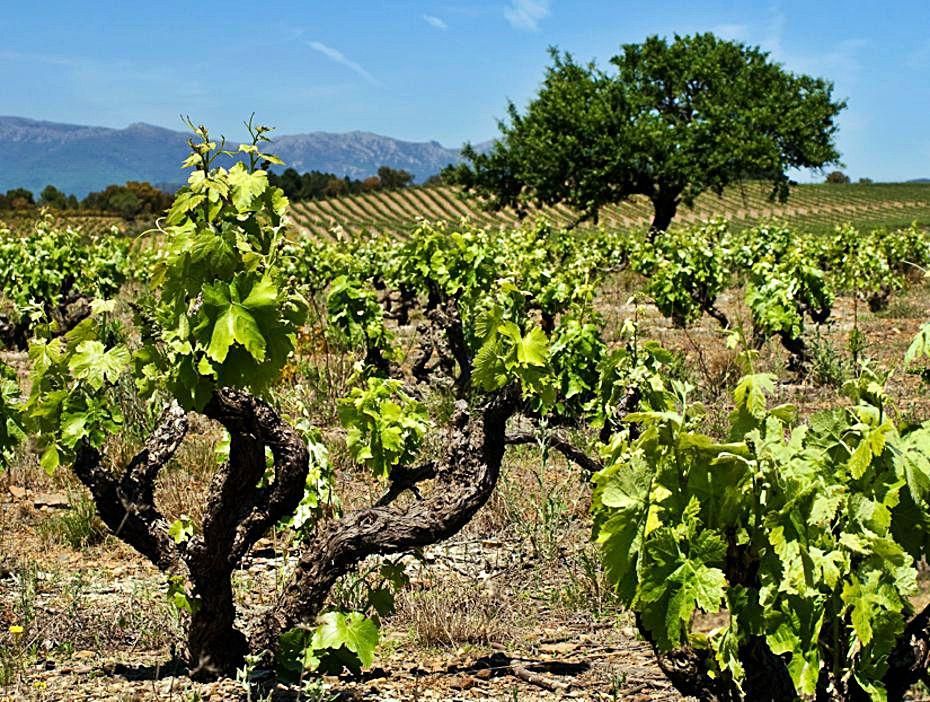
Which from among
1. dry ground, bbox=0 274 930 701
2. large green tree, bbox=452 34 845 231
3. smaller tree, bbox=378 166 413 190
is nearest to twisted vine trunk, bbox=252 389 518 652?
Answer: dry ground, bbox=0 274 930 701

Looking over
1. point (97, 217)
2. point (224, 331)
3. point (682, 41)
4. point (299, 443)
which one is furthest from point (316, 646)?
point (97, 217)

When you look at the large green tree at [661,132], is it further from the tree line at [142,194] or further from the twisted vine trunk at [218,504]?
the tree line at [142,194]

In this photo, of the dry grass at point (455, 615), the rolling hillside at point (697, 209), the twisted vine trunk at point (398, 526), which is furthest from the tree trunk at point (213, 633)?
the rolling hillside at point (697, 209)

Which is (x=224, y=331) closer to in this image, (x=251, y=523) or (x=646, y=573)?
(x=251, y=523)

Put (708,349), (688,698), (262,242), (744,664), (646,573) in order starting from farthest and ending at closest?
1. (708,349)
2. (688,698)
3. (262,242)
4. (744,664)
5. (646,573)

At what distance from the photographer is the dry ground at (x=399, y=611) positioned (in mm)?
3613

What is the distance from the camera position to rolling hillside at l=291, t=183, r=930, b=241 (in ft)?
189

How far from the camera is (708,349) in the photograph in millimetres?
11719

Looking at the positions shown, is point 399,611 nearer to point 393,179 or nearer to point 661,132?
point 661,132

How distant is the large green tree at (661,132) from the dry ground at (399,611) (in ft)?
76.0

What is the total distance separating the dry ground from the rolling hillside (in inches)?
1888

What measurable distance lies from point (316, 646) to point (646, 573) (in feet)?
4.98

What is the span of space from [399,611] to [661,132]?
25458 millimetres

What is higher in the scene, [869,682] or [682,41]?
[682,41]
